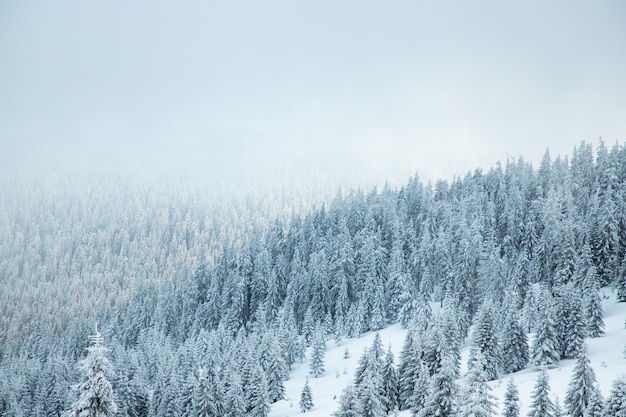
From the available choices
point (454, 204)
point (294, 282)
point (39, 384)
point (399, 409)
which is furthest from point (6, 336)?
point (399, 409)

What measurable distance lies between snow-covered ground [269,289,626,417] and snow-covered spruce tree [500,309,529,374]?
0.88m

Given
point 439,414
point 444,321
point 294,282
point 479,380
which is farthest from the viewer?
point 294,282

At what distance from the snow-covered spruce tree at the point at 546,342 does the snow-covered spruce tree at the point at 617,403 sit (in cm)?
1831

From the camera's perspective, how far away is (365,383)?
110ft

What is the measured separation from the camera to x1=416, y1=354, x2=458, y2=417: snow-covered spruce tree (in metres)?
28.6

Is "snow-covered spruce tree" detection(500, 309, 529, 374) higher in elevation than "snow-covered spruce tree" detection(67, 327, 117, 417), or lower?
lower

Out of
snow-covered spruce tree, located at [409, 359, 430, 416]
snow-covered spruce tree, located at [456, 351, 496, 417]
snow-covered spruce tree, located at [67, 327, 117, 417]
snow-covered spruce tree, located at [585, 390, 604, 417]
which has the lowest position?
snow-covered spruce tree, located at [409, 359, 430, 416]

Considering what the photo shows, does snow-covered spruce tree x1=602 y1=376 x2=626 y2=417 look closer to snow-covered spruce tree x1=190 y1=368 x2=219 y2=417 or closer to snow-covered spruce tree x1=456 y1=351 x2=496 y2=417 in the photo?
snow-covered spruce tree x1=456 y1=351 x2=496 y2=417

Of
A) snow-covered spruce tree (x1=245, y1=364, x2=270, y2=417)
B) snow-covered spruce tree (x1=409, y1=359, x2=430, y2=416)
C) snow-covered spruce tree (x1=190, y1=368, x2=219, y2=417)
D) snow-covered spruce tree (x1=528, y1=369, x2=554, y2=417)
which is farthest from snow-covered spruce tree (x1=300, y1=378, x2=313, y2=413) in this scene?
snow-covered spruce tree (x1=528, y1=369, x2=554, y2=417)

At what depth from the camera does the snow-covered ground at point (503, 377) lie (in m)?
34.8

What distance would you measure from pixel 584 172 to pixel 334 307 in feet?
190

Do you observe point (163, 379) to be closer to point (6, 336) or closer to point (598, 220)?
point (598, 220)

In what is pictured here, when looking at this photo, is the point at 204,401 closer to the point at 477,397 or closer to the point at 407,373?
the point at 407,373

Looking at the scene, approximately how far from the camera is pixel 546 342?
41562mm
